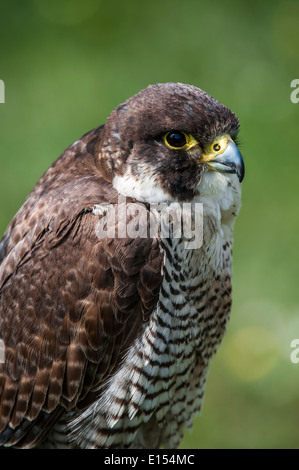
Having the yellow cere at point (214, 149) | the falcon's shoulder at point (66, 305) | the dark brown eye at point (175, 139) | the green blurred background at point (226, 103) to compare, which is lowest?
the falcon's shoulder at point (66, 305)

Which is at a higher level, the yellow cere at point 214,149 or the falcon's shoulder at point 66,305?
the yellow cere at point 214,149

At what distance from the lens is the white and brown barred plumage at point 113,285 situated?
392cm

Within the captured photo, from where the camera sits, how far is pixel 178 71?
8.05 m

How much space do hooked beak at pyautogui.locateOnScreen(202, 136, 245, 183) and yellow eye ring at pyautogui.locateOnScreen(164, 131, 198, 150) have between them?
0.10 meters

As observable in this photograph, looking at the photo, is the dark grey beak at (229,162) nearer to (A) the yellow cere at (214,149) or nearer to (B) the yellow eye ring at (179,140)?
(A) the yellow cere at (214,149)

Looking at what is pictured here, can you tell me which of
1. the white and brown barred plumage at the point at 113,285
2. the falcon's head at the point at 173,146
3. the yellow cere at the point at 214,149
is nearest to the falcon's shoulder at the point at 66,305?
the white and brown barred plumage at the point at 113,285

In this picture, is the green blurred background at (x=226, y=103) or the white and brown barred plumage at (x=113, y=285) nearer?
the white and brown barred plumage at (x=113, y=285)

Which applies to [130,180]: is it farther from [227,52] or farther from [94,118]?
[227,52]

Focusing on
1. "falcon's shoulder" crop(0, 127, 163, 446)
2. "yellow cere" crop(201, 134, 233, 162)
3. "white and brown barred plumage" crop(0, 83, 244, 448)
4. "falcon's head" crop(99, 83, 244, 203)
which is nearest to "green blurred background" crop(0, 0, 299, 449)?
"white and brown barred plumage" crop(0, 83, 244, 448)

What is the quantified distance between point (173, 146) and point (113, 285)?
2.35 feet

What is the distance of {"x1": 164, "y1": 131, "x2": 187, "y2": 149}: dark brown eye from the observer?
3.90 m

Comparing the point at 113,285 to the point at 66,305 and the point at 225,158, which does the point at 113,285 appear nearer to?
the point at 66,305

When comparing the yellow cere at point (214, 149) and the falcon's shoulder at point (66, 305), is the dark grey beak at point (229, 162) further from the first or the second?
the falcon's shoulder at point (66, 305)

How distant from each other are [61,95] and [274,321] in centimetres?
323
